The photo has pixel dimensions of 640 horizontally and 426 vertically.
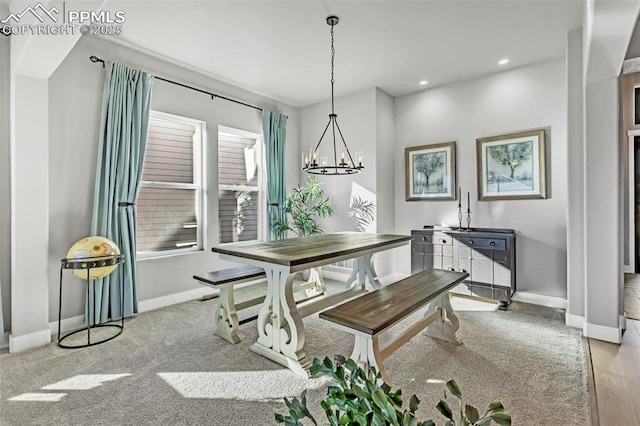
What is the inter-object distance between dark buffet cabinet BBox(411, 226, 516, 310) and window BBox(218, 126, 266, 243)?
2348 millimetres

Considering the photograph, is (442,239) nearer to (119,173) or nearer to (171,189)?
(171,189)

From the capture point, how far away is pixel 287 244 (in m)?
2.94

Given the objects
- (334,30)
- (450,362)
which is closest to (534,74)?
(334,30)

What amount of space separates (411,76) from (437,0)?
60.2 inches

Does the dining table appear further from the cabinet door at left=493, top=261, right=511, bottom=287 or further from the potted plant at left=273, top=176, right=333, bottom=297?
the potted plant at left=273, top=176, right=333, bottom=297

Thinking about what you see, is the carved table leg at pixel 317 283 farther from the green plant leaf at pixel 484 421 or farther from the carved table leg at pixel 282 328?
the green plant leaf at pixel 484 421

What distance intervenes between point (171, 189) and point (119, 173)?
26.8 inches

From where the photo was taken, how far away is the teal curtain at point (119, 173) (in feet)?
10.2

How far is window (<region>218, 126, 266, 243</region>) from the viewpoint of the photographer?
4.37 m

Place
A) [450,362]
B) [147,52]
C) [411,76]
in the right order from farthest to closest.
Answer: [411,76] < [147,52] < [450,362]

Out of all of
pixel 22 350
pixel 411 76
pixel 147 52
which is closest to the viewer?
pixel 22 350

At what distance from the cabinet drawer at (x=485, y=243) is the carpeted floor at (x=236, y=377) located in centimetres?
88

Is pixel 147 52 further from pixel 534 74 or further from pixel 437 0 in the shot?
pixel 534 74

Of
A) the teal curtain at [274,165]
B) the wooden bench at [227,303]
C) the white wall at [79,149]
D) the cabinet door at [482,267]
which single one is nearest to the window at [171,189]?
the white wall at [79,149]
